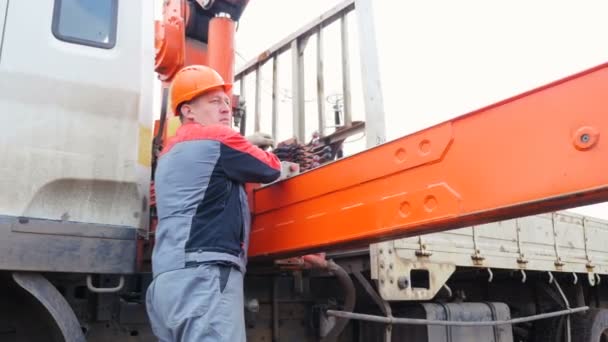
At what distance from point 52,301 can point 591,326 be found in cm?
538

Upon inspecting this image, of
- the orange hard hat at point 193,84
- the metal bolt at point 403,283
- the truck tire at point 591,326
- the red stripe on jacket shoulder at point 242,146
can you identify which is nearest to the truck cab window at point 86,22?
the orange hard hat at point 193,84

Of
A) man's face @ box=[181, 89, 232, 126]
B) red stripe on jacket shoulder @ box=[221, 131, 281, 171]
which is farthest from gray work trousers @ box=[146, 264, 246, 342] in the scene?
man's face @ box=[181, 89, 232, 126]

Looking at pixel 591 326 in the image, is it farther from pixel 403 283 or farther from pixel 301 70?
pixel 301 70

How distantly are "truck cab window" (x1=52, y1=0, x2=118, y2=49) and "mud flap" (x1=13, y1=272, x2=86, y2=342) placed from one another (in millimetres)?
1007

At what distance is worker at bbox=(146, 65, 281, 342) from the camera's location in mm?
2145

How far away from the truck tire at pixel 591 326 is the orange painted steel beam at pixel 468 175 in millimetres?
4494

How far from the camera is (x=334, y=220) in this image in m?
2.30

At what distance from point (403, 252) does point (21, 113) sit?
241 centimetres

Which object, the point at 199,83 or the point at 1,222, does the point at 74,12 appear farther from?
the point at 1,222

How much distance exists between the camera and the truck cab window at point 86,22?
2439 millimetres

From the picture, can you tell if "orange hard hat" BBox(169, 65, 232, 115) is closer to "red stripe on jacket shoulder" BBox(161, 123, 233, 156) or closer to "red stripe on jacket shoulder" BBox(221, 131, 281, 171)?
"red stripe on jacket shoulder" BBox(161, 123, 233, 156)

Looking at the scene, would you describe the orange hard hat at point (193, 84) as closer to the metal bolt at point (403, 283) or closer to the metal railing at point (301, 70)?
the metal railing at point (301, 70)

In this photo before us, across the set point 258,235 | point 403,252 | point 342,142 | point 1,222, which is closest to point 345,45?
point 342,142

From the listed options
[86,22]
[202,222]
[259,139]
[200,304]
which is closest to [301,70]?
[259,139]
